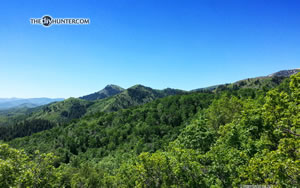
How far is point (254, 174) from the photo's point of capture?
15.3 metres

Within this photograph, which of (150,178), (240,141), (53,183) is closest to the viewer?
(53,183)

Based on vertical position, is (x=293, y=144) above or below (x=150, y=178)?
above

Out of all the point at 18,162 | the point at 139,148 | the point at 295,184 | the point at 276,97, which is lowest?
the point at 139,148

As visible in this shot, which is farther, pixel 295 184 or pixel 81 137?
pixel 81 137

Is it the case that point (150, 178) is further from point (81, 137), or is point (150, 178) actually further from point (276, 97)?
point (81, 137)

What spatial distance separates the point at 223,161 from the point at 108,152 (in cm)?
16583

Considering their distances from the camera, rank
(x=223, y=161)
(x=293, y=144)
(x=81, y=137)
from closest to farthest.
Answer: (x=293, y=144)
(x=223, y=161)
(x=81, y=137)

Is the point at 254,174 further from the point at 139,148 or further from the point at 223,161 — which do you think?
the point at 139,148

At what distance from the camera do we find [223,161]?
2120 centimetres

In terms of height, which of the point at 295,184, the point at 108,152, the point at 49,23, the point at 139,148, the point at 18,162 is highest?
the point at 49,23

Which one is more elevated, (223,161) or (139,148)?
(223,161)

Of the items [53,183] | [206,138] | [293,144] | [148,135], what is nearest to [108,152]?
[148,135]

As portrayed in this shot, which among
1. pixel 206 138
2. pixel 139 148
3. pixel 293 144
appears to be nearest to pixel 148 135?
pixel 139 148

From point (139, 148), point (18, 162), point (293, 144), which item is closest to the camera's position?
point (293, 144)
